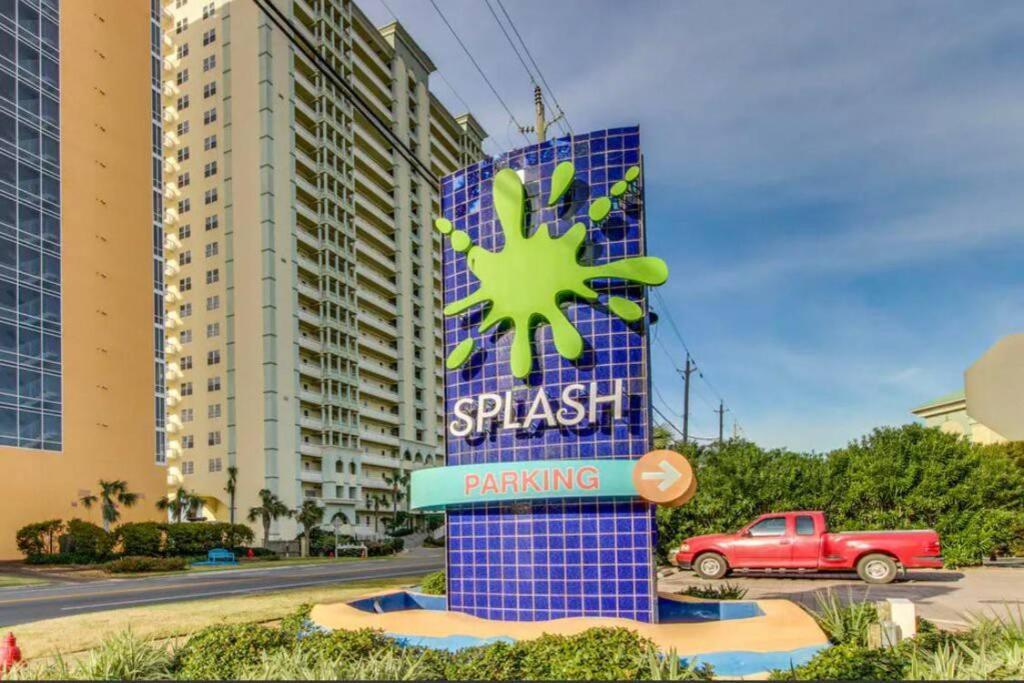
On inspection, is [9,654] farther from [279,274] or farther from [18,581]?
[279,274]

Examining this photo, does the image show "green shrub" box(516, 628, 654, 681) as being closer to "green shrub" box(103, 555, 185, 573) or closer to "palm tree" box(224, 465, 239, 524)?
"green shrub" box(103, 555, 185, 573)

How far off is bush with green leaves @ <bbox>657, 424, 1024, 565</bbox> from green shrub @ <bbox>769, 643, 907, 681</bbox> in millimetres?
19811

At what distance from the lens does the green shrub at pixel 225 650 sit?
33.7 ft

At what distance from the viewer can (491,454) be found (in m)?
15.6

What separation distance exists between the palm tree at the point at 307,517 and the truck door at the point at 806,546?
65.8 m

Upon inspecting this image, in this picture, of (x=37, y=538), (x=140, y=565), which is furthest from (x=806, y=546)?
(x=37, y=538)

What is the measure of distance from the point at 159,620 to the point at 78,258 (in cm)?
5874

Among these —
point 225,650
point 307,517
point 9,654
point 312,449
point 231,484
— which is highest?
point 225,650

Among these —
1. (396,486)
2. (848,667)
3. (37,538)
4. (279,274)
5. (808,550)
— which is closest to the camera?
(848,667)

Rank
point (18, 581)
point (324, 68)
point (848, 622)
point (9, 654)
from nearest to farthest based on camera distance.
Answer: point (9, 654)
point (324, 68)
point (848, 622)
point (18, 581)

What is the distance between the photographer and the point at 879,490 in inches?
1254

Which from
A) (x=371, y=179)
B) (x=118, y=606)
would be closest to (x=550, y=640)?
(x=118, y=606)

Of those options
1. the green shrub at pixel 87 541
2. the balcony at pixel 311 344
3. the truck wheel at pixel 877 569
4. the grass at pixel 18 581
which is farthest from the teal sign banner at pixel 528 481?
the balcony at pixel 311 344

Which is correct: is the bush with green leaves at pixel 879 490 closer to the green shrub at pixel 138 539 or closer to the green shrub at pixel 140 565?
the green shrub at pixel 140 565
